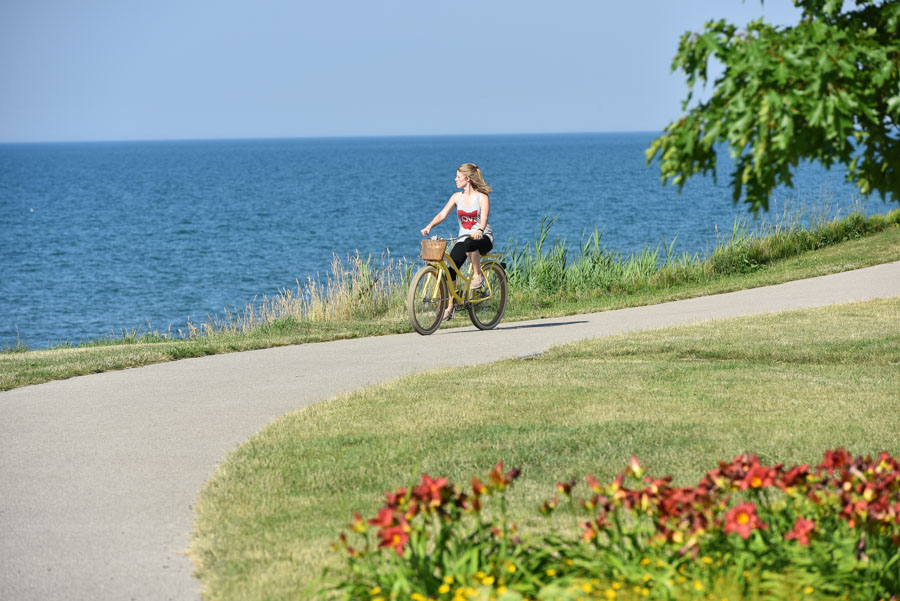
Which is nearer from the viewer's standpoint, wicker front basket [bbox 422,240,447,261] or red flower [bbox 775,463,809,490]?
red flower [bbox 775,463,809,490]

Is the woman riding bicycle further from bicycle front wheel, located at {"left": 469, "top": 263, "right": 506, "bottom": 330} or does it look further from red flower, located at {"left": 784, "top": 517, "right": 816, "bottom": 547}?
red flower, located at {"left": 784, "top": 517, "right": 816, "bottom": 547}

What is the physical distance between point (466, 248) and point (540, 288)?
447 cm

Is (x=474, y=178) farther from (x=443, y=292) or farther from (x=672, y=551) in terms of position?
(x=672, y=551)

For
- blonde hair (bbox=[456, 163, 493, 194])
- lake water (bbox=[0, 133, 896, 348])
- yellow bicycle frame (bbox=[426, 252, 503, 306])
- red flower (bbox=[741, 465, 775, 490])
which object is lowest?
lake water (bbox=[0, 133, 896, 348])

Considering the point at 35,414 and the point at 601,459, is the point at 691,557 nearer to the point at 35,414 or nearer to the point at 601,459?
the point at 601,459

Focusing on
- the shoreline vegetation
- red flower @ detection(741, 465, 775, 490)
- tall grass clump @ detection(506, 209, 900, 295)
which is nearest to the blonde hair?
the shoreline vegetation

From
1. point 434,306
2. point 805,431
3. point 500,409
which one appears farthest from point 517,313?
point 805,431

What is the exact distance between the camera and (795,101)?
154 inches

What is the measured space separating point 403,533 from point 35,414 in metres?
5.30

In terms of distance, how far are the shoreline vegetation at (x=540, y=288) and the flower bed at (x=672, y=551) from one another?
6.76m

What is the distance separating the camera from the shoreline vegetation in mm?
11367

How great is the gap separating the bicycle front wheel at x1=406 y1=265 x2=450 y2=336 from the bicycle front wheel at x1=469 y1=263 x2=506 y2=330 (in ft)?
1.28

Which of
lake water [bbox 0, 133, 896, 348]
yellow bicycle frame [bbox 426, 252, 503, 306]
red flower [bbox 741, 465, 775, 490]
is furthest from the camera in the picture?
lake water [bbox 0, 133, 896, 348]

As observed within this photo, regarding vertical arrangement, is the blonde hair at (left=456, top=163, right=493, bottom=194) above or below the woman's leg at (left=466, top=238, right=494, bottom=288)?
above
